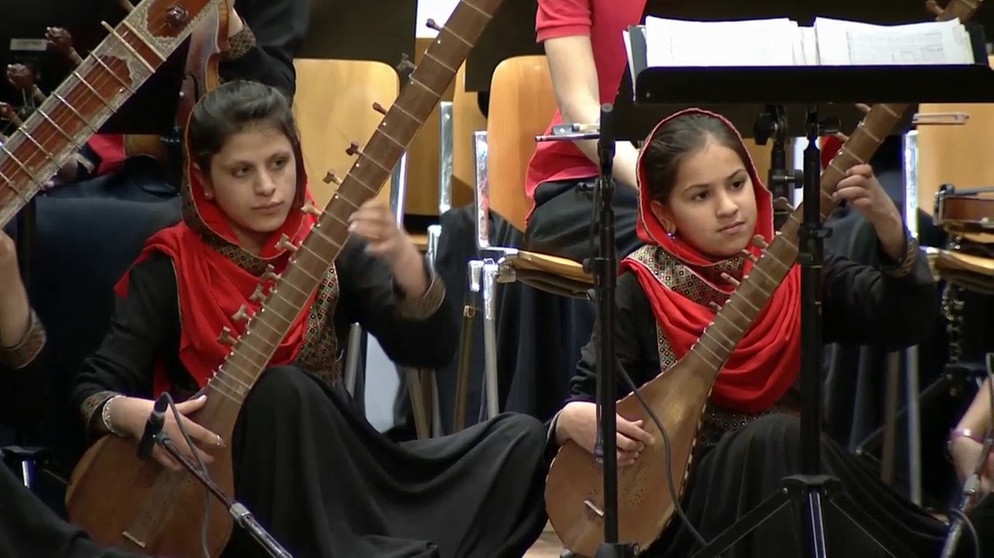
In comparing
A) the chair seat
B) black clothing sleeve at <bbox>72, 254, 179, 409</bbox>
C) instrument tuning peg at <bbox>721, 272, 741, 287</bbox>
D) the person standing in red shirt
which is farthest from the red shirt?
black clothing sleeve at <bbox>72, 254, 179, 409</bbox>

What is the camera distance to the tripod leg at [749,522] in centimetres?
192

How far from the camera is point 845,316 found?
2438 mm

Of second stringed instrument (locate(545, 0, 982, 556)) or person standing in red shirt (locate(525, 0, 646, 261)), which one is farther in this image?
person standing in red shirt (locate(525, 0, 646, 261))

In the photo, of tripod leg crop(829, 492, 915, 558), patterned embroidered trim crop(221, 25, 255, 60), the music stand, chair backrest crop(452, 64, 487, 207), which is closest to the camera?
the music stand

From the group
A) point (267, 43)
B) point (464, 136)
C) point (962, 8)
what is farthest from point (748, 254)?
point (464, 136)

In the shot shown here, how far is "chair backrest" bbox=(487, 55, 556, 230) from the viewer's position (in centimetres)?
314

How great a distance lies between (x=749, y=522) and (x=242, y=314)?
30.9 inches

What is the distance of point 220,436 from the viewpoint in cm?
214

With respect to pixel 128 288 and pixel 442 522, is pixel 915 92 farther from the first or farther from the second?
pixel 128 288

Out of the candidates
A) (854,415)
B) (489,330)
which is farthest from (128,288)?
(854,415)

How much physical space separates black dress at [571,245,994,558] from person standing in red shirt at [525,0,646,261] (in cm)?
45

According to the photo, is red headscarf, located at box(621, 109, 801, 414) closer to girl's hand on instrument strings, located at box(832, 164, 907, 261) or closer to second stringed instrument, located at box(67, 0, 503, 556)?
girl's hand on instrument strings, located at box(832, 164, 907, 261)

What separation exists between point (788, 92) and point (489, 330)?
51.0 inches

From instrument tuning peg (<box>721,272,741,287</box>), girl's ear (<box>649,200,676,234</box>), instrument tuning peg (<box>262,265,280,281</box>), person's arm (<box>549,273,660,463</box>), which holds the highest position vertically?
girl's ear (<box>649,200,676,234</box>)
